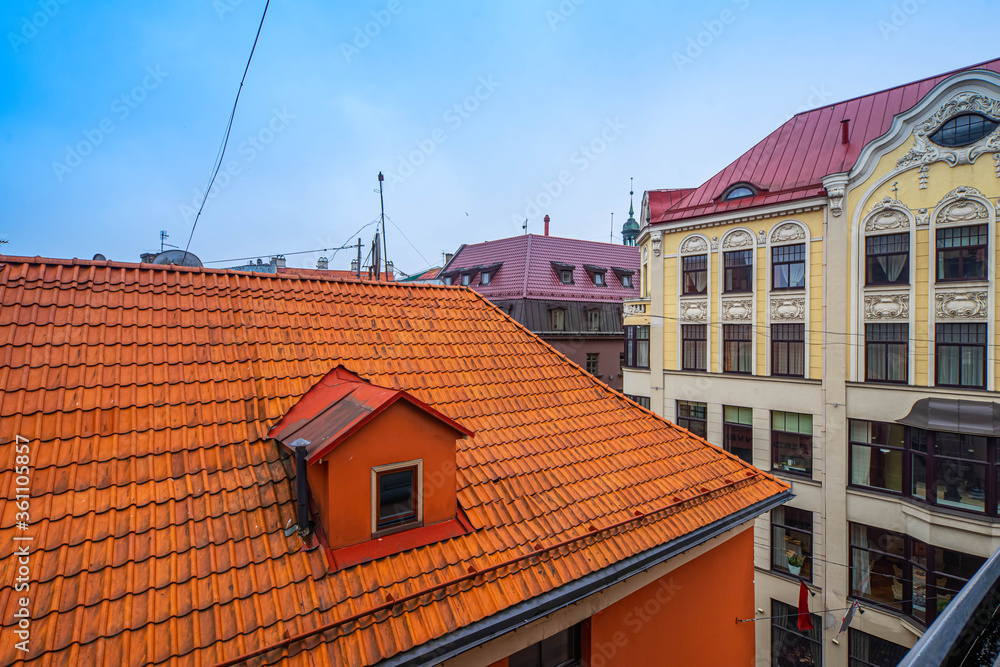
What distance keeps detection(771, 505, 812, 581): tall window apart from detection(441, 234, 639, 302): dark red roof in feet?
56.4

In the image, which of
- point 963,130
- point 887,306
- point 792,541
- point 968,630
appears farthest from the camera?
point 792,541

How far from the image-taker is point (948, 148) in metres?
12.1

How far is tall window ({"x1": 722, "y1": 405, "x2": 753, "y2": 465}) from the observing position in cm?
1548

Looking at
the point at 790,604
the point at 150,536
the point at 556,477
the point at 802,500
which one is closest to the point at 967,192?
the point at 802,500

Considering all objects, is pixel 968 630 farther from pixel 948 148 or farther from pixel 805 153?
pixel 805 153

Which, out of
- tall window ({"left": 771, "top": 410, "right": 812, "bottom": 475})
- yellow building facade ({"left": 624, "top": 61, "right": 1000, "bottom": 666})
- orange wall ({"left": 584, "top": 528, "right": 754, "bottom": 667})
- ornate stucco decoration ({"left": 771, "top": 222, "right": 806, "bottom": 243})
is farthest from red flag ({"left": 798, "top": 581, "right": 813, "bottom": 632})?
ornate stucco decoration ({"left": 771, "top": 222, "right": 806, "bottom": 243})

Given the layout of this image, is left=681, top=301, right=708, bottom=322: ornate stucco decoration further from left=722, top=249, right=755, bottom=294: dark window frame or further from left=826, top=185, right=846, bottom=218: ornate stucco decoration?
left=826, top=185, right=846, bottom=218: ornate stucco decoration

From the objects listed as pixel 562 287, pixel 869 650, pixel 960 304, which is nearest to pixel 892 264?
pixel 960 304

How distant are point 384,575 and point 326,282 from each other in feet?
15.3

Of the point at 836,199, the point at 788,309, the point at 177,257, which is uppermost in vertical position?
the point at 836,199

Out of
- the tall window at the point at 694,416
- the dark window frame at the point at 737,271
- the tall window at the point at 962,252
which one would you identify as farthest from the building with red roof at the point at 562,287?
the tall window at the point at 962,252

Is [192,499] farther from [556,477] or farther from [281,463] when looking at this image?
[556,477]

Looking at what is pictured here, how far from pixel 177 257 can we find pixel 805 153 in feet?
61.7

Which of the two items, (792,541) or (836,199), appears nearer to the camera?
(836,199)
